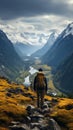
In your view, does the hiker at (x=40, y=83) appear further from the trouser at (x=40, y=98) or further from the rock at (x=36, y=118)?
the rock at (x=36, y=118)

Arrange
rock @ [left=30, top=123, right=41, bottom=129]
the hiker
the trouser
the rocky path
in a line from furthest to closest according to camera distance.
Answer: the trouser → the hiker → rock @ [left=30, top=123, right=41, bottom=129] → the rocky path

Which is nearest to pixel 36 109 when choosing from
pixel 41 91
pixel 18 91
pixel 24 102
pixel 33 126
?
pixel 41 91

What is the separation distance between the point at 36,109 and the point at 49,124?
12.6 meters

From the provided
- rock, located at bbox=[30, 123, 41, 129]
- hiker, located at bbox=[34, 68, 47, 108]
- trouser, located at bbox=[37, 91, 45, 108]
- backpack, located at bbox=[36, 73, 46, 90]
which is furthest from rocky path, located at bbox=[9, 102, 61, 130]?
backpack, located at bbox=[36, 73, 46, 90]

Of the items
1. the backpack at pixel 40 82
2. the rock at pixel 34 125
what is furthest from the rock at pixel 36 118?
the backpack at pixel 40 82

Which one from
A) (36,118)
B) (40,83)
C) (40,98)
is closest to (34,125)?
(36,118)

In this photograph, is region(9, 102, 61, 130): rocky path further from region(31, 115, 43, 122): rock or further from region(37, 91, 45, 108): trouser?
region(37, 91, 45, 108): trouser

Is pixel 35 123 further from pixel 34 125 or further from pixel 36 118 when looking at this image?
pixel 36 118

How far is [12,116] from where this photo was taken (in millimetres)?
64062

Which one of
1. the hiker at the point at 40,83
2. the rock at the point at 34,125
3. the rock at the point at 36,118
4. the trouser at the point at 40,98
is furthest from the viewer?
the trouser at the point at 40,98

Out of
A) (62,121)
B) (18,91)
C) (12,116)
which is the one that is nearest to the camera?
(62,121)

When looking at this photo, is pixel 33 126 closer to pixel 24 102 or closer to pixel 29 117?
pixel 29 117

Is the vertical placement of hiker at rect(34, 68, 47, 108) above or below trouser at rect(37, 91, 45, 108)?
above

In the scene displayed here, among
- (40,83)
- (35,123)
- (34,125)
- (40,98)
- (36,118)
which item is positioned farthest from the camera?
(40,98)
